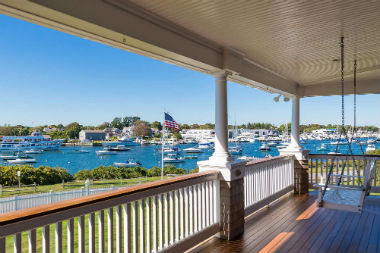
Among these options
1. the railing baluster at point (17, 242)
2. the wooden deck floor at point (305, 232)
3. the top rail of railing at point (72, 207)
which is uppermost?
the top rail of railing at point (72, 207)

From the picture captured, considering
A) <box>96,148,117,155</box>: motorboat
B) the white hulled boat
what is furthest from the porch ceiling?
<box>96,148,117,155</box>: motorboat

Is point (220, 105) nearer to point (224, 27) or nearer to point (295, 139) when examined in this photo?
point (224, 27)

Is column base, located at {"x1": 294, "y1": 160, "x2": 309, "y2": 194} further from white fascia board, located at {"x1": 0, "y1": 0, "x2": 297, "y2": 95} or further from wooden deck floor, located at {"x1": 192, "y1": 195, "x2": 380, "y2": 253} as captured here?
white fascia board, located at {"x1": 0, "y1": 0, "x2": 297, "y2": 95}

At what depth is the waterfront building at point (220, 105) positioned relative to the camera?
206 cm

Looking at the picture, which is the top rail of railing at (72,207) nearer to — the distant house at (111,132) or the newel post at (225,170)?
the newel post at (225,170)

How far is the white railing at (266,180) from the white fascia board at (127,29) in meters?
2.00

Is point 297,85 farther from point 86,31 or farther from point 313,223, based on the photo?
point 86,31

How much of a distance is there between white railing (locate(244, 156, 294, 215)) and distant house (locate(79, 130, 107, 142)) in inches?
424

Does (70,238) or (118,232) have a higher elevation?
(70,238)

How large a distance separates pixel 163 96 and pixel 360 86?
122 feet

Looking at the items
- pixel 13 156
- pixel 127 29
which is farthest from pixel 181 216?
pixel 13 156

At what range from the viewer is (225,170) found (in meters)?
3.81

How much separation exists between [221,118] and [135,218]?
1.87 metres

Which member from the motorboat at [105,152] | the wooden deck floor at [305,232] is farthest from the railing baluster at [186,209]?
the motorboat at [105,152]
